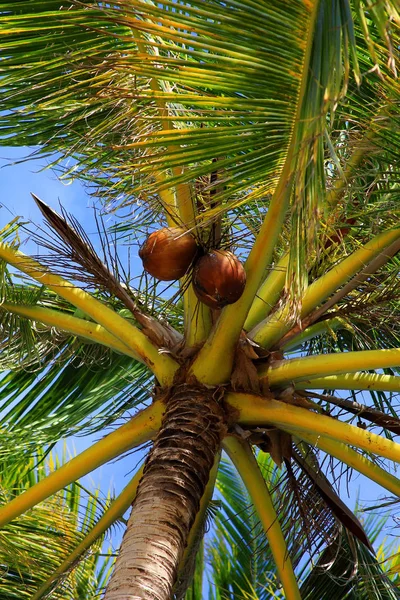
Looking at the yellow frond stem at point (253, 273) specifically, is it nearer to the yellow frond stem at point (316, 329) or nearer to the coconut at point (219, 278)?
the coconut at point (219, 278)

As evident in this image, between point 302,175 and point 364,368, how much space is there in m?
1.09

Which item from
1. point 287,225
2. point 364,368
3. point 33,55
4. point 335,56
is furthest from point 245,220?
point 335,56

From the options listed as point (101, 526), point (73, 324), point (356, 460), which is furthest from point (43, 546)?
point (356, 460)

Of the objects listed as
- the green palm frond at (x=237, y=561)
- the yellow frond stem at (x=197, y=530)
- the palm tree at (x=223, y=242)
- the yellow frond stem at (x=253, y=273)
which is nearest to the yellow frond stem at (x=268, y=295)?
the palm tree at (x=223, y=242)

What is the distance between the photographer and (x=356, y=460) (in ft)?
10.9

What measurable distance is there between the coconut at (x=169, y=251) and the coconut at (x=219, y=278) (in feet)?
0.21

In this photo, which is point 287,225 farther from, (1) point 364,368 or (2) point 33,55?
(2) point 33,55

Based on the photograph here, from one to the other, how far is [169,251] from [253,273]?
0.32 m

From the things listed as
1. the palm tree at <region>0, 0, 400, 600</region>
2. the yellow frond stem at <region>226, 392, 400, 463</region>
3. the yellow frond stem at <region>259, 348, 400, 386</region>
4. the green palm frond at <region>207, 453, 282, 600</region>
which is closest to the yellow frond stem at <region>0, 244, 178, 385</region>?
the palm tree at <region>0, 0, 400, 600</region>

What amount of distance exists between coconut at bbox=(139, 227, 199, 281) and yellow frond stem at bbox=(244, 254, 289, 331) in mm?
679

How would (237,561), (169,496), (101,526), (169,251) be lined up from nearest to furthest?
(169,496) < (169,251) < (101,526) < (237,561)

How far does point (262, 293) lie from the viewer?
3.86 m

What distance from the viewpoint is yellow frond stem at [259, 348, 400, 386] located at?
3172mm

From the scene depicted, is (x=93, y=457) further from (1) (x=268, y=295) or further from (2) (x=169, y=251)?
(1) (x=268, y=295)
